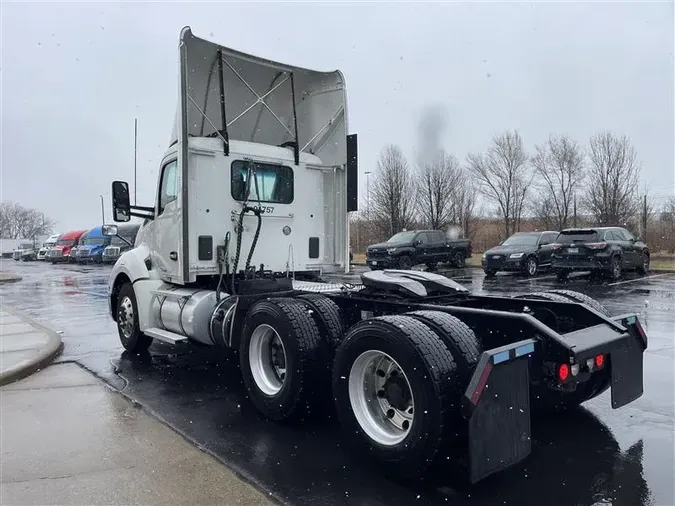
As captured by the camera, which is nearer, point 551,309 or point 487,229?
point 551,309

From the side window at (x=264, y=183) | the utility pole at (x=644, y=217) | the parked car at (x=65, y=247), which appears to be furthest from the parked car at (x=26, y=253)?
the side window at (x=264, y=183)

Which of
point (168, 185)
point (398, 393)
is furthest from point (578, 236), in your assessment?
point (398, 393)

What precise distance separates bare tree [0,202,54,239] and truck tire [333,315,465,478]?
366 feet

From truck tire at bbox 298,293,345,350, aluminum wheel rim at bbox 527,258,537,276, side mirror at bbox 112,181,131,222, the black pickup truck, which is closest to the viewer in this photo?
truck tire at bbox 298,293,345,350

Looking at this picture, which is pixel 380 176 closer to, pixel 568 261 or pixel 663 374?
pixel 568 261

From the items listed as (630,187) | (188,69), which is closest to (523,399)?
(188,69)

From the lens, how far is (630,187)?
110 feet

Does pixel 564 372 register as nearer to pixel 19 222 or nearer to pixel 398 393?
pixel 398 393

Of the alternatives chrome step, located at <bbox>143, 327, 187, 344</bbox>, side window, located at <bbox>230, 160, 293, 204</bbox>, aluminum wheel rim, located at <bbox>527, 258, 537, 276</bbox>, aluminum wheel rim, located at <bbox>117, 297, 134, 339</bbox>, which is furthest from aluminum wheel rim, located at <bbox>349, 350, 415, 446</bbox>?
aluminum wheel rim, located at <bbox>527, 258, 537, 276</bbox>

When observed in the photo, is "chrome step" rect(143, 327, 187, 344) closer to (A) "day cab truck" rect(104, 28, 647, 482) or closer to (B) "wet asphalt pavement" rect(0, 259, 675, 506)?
(A) "day cab truck" rect(104, 28, 647, 482)

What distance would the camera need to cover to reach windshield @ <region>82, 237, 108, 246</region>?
39.1 metres

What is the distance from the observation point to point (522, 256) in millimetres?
19891

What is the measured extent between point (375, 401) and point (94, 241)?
39.6 meters

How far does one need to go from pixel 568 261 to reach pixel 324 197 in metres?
12.5
